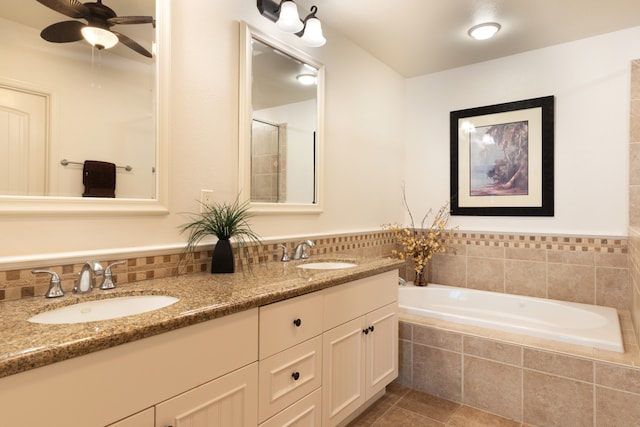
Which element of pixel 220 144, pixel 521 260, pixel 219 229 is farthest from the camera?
pixel 521 260

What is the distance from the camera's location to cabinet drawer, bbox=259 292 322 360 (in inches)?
49.1

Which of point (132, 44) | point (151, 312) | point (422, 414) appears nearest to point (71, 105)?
point (132, 44)

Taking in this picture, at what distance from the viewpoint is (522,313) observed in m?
2.75

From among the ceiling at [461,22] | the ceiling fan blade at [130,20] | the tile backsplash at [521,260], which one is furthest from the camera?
the tile backsplash at [521,260]

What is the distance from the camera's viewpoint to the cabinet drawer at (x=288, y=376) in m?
1.24

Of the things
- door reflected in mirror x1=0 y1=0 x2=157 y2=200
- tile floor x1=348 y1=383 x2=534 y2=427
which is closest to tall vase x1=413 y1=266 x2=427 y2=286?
tile floor x1=348 y1=383 x2=534 y2=427

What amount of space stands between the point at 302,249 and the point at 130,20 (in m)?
1.35

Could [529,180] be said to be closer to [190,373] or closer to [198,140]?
[198,140]

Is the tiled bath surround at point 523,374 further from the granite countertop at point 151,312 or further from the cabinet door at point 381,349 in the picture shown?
the granite countertop at point 151,312

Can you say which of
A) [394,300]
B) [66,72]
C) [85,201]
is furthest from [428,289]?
[66,72]

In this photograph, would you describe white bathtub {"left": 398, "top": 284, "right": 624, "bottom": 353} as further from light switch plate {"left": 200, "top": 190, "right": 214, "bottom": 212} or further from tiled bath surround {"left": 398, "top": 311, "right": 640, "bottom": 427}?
light switch plate {"left": 200, "top": 190, "right": 214, "bottom": 212}

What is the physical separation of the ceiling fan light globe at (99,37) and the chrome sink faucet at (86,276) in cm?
81

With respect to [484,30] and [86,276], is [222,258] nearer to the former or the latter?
[86,276]

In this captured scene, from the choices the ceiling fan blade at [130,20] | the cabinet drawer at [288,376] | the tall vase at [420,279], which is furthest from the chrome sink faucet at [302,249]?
the tall vase at [420,279]
